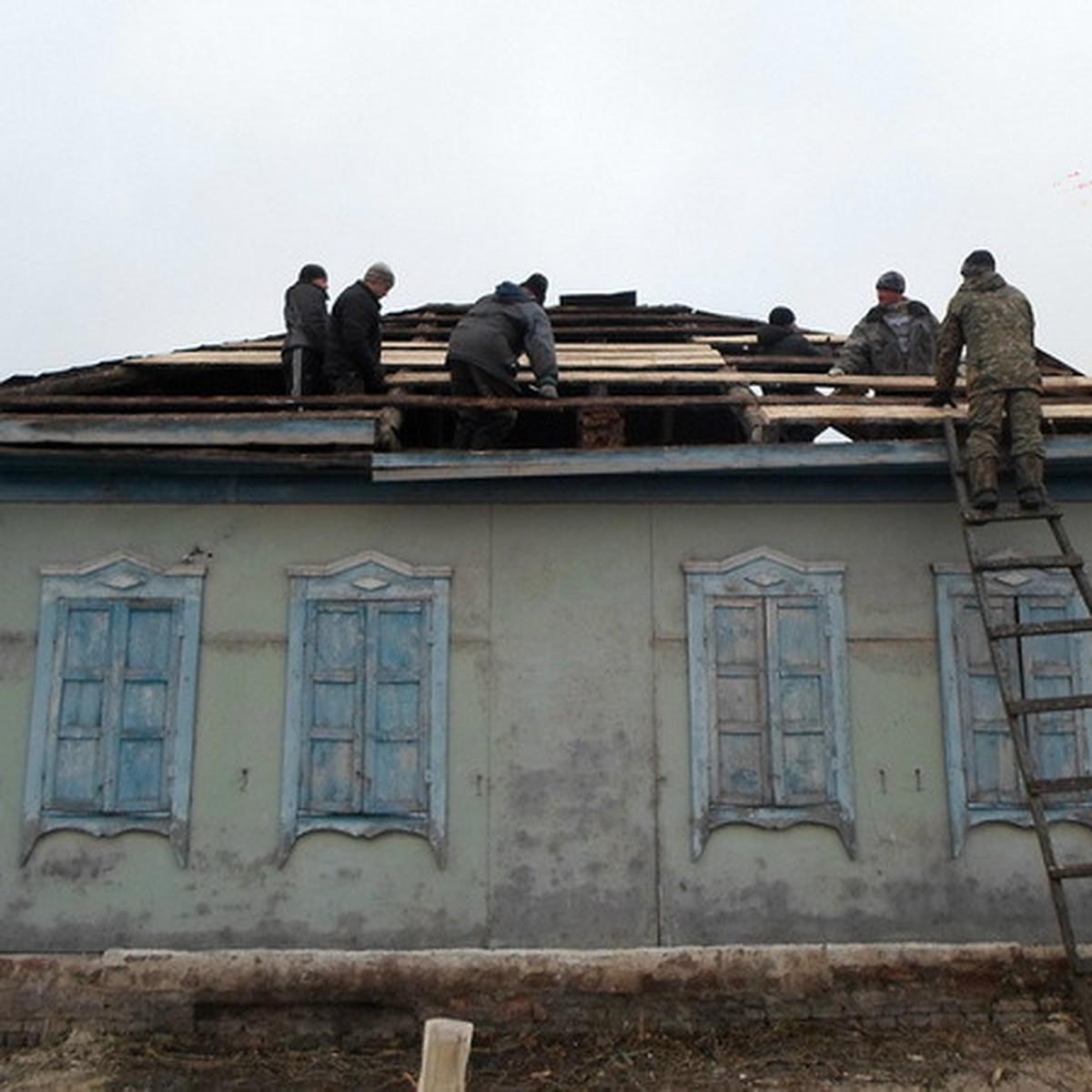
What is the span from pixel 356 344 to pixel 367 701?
2621 mm

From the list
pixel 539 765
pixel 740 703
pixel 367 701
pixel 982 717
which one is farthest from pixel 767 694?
pixel 367 701

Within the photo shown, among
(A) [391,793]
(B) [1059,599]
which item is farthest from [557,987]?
(B) [1059,599]

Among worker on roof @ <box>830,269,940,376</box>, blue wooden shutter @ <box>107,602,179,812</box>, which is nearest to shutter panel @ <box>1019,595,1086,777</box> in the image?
worker on roof @ <box>830,269,940,376</box>

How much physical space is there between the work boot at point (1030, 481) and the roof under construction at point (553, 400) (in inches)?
21.5

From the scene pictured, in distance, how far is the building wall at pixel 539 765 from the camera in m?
6.91

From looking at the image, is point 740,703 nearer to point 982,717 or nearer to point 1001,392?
point 982,717

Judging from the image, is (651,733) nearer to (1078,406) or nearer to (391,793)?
(391,793)

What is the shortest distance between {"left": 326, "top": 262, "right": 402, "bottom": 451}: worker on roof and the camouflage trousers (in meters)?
4.01

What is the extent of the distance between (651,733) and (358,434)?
2545 mm

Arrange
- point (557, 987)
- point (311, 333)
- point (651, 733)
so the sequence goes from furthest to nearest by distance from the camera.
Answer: point (311, 333) → point (651, 733) → point (557, 987)

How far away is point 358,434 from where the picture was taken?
701cm

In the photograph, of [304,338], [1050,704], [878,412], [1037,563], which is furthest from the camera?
[304,338]

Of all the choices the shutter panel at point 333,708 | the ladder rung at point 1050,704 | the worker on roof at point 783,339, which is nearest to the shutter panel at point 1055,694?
the ladder rung at point 1050,704

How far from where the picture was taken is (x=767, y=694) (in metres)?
7.09
